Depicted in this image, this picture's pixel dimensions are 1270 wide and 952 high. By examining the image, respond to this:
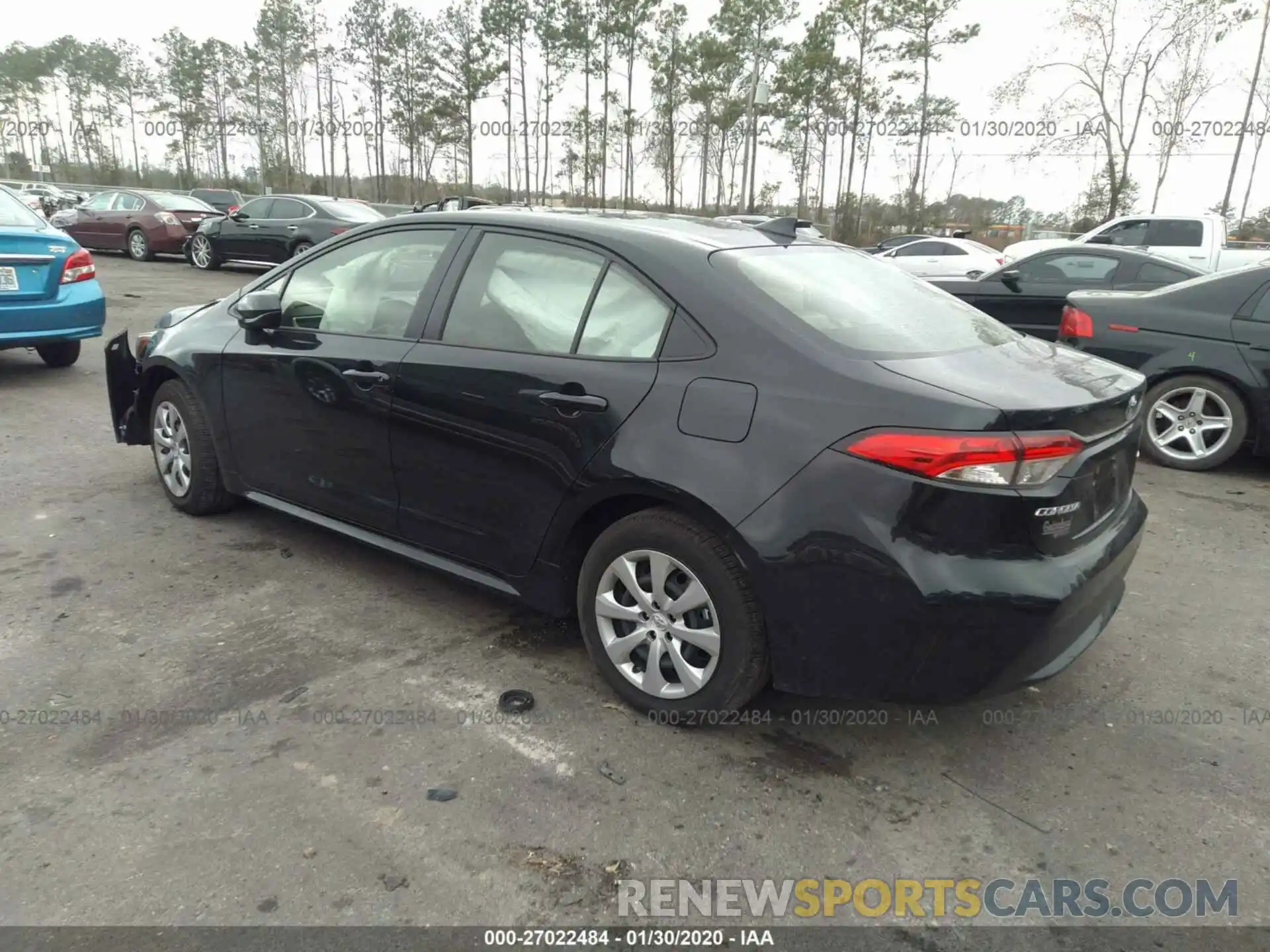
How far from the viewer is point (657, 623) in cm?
283

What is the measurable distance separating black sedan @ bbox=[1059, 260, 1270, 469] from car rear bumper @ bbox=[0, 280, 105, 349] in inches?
316

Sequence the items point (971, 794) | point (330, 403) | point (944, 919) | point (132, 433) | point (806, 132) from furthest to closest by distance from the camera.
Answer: point (806, 132) → point (132, 433) → point (330, 403) → point (971, 794) → point (944, 919)

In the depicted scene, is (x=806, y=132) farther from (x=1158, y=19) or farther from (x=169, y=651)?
(x=169, y=651)

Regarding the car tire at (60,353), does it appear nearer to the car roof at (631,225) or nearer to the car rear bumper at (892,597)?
the car roof at (631,225)

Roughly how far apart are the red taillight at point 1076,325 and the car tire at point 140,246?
61.1ft

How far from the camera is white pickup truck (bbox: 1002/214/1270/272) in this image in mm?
14031

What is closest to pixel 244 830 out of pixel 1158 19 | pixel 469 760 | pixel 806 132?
pixel 469 760

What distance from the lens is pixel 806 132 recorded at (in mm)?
39125

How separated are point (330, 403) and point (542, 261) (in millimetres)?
1148

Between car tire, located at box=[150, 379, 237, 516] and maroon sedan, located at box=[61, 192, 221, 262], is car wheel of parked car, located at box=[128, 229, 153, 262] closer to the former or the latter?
maroon sedan, located at box=[61, 192, 221, 262]

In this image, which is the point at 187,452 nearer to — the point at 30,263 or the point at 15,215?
the point at 30,263

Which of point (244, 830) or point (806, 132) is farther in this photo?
point (806, 132)

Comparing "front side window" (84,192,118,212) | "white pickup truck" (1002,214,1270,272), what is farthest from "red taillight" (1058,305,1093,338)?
"front side window" (84,192,118,212)

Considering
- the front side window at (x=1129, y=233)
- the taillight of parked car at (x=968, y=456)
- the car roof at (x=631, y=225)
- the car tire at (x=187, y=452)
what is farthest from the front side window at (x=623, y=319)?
the front side window at (x=1129, y=233)
